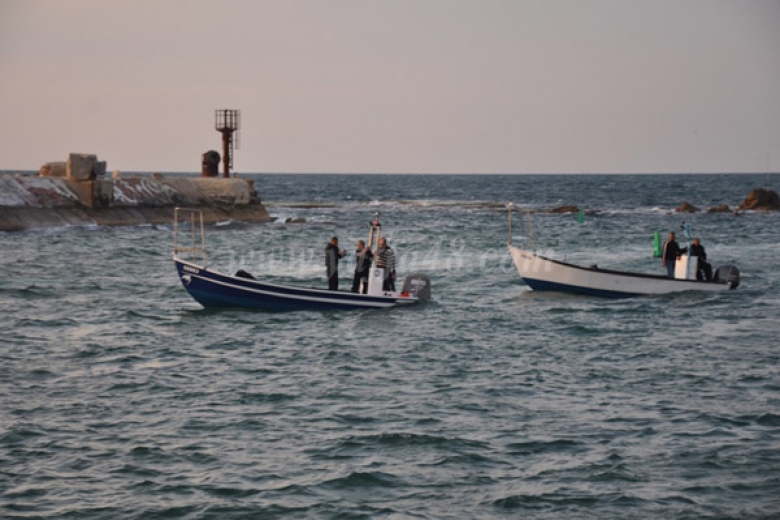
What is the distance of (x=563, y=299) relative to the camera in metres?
33.2

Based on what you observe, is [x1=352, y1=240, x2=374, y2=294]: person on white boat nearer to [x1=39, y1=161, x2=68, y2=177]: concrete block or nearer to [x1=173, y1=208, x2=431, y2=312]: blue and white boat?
[x1=173, y1=208, x2=431, y2=312]: blue and white boat

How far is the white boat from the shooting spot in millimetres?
33156

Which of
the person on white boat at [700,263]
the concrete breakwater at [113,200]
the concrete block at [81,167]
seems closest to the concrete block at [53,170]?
the concrete breakwater at [113,200]

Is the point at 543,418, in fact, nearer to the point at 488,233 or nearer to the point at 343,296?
the point at 343,296

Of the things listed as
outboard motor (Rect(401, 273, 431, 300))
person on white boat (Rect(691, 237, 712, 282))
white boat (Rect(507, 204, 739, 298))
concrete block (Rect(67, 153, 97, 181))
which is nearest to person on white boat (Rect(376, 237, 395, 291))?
outboard motor (Rect(401, 273, 431, 300))

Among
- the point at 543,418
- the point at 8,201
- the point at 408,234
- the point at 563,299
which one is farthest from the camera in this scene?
the point at 408,234

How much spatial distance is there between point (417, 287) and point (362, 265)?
2341 mm

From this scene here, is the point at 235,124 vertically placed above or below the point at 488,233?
above

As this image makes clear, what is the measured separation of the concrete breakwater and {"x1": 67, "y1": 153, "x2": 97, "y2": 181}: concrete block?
20cm

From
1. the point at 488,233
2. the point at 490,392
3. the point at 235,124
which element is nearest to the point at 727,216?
the point at 488,233

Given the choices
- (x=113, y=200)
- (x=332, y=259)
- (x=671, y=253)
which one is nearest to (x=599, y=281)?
(x=671, y=253)

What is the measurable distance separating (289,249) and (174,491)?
3905 cm

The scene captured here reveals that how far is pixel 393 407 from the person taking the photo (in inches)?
725

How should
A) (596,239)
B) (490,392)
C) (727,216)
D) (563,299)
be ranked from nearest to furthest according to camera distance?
1. (490,392)
2. (563,299)
3. (596,239)
4. (727,216)
